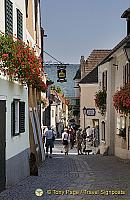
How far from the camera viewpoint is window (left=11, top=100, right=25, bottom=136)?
15.4 metres

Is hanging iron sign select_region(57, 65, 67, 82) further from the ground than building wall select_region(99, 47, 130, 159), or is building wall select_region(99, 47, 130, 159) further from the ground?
hanging iron sign select_region(57, 65, 67, 82)

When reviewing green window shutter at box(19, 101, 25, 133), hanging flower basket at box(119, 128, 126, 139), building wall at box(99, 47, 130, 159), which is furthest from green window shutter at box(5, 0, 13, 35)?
building wall at box(99, 47, 130, 159)

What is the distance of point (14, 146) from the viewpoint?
51.2 ft

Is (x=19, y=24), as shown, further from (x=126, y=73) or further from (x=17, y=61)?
(x=126, y=73)

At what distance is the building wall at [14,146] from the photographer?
14.3 metres

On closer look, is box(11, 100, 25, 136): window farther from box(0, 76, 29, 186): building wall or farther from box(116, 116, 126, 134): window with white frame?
box(116, 116, 126, 134): window with white frame

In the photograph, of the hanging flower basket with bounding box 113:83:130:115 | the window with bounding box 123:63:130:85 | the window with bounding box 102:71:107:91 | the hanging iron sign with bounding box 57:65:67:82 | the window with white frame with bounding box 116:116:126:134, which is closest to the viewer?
the hanging flower basket with bounding box 113:83:130:115

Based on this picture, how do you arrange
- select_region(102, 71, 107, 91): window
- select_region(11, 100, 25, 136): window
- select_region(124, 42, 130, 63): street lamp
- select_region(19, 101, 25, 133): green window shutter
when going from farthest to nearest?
select_region(102, 71, 107, 91): window
select_region(124, 42, 130, 63): street lamp
select_region(19, 101, 25, 133): green window shutter
select_region(11, 100, 25, 136): window

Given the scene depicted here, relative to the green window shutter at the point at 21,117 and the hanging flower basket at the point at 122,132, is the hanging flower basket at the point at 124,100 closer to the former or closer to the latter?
the hanging flower basket at the point at 122,132

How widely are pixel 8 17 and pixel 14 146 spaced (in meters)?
3.54

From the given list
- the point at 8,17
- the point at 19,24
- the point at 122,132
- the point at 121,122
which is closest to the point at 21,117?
the point at 19,24

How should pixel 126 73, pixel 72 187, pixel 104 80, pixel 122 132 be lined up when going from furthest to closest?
pixel 104 80 < pixel 122 132 < pixel 126 73 < pixel 72 187

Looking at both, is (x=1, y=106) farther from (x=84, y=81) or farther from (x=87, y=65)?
(x=87, y=65)

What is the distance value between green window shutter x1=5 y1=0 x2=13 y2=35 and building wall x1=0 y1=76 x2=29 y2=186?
143 cm
